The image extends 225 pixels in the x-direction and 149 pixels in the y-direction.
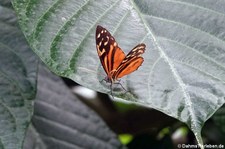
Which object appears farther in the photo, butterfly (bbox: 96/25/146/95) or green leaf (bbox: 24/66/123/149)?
green leaf (bbox: 24/66/123/149)

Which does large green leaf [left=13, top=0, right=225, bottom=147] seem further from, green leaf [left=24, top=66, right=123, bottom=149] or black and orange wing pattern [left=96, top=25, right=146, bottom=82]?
green leaf [left=24, top=66, right=123, bottom=149]

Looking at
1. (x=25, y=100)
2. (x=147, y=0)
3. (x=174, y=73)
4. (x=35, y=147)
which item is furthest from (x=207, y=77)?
(x=35, y=147)

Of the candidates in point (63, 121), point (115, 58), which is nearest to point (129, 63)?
point (115, 58)

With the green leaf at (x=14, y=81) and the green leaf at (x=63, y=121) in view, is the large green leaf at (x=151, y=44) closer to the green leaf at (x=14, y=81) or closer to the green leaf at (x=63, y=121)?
the green leaf at (x=14, y=81)

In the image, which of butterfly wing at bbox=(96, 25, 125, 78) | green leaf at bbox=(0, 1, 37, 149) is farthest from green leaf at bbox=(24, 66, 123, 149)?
butterfly wing at bbox=(96, 25, 125, 78)

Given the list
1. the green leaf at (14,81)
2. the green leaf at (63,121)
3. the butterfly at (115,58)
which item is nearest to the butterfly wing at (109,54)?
the butterfly at (115,58)

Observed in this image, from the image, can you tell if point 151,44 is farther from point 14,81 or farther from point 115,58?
point 14,81

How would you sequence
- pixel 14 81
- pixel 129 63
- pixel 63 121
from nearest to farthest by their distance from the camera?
1. pixel 129 63
2. pixel 14 81
3. pixel 63 121
